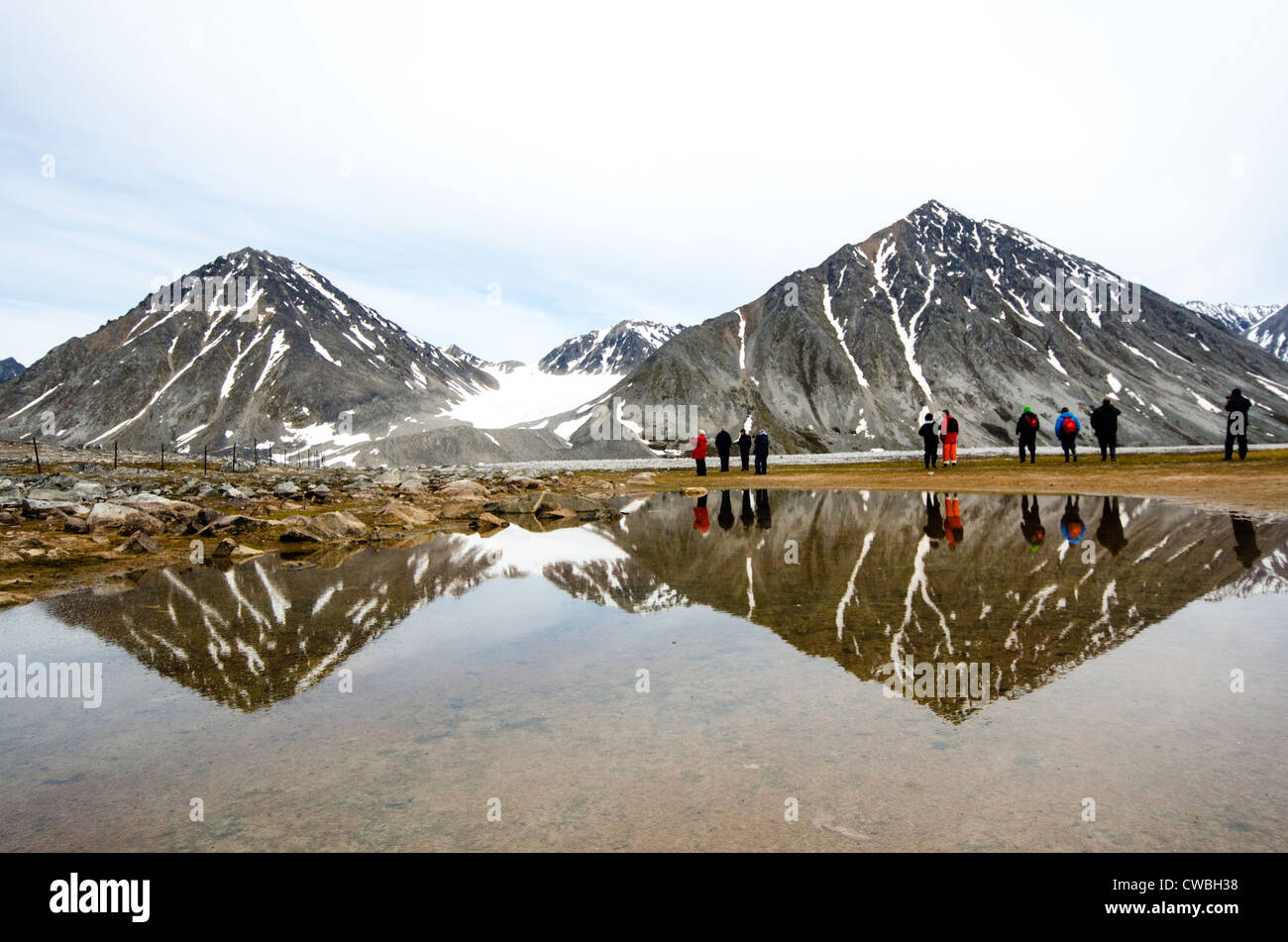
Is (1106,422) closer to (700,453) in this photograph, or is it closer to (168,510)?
(700,453)

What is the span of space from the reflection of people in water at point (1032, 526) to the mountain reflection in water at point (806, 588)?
0.27 feet

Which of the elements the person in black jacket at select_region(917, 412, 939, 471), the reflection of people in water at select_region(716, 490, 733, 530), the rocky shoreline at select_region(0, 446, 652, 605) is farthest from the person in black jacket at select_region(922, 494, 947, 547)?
the person in black jacket at select_region(917, 412, 939, 471)

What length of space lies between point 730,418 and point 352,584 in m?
149

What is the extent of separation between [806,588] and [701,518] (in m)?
11.3

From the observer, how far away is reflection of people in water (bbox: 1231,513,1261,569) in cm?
1139

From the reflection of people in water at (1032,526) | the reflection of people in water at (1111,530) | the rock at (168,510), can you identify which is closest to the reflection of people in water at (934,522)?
the reflection of people in water at (1032,526)

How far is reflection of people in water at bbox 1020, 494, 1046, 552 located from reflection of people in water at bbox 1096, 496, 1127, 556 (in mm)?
985

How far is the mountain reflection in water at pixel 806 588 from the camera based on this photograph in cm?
729

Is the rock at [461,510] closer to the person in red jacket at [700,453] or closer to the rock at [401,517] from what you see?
the rock at [401,517]

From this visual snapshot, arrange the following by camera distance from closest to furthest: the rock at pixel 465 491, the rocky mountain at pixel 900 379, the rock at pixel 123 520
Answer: the rock at pixel 123 520 < the rock at pixel 465 491 < the rocky mountain at pixel 900 379

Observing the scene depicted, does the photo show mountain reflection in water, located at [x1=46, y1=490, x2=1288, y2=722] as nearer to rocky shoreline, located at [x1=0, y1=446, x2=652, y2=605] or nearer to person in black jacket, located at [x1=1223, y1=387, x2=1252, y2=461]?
rocky shoreline, located at [x1=0, y1=446, x2=652, y2=605]

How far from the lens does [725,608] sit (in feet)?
31.5
